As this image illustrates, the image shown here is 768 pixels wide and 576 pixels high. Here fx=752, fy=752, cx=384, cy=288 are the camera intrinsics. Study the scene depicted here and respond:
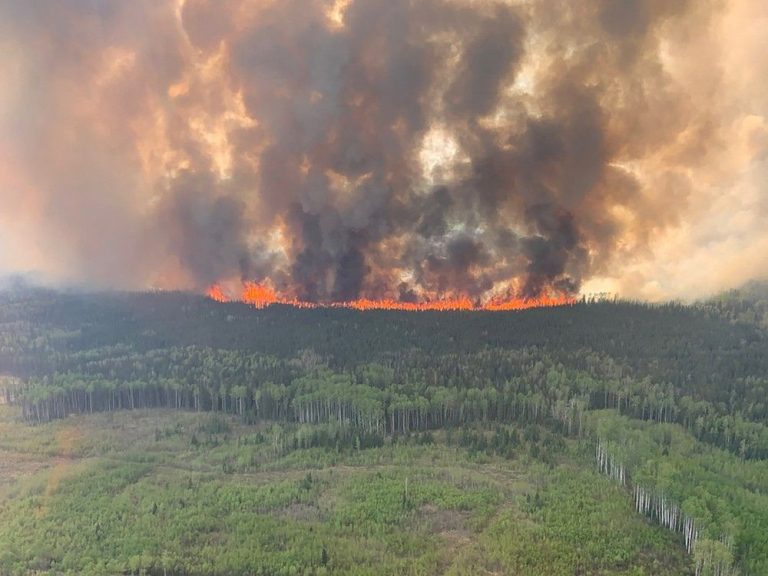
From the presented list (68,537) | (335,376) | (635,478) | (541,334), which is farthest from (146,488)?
(541,334)

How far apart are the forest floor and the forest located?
0.13 m

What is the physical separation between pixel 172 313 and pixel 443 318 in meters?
26.5

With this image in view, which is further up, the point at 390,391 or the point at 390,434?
the point at 390,391

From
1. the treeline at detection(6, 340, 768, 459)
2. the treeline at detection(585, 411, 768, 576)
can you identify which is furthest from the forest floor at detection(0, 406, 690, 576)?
the treeline at detection(6, 340, 768, 459)

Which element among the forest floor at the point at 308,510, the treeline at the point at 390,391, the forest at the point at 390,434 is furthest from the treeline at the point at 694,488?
the treeline at the point at 390,391

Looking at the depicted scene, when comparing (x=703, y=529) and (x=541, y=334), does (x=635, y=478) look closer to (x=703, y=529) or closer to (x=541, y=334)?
(x=703, y=529)

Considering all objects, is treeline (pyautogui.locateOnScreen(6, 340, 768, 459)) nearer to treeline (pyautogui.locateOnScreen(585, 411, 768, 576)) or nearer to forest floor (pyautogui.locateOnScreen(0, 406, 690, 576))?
treeline (pyautogui.locateOnScreen(585, 411, 768, 576))

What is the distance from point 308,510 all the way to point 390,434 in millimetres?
13931

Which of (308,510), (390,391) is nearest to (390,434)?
(390,391)

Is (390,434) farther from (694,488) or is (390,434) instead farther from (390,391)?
(694,488)

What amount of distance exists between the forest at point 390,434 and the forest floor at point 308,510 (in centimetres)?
13

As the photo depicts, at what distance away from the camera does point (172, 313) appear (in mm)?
73688

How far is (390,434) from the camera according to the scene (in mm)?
49500

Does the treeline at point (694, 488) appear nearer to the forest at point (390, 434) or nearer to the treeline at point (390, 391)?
the forest at point (390, 434)
